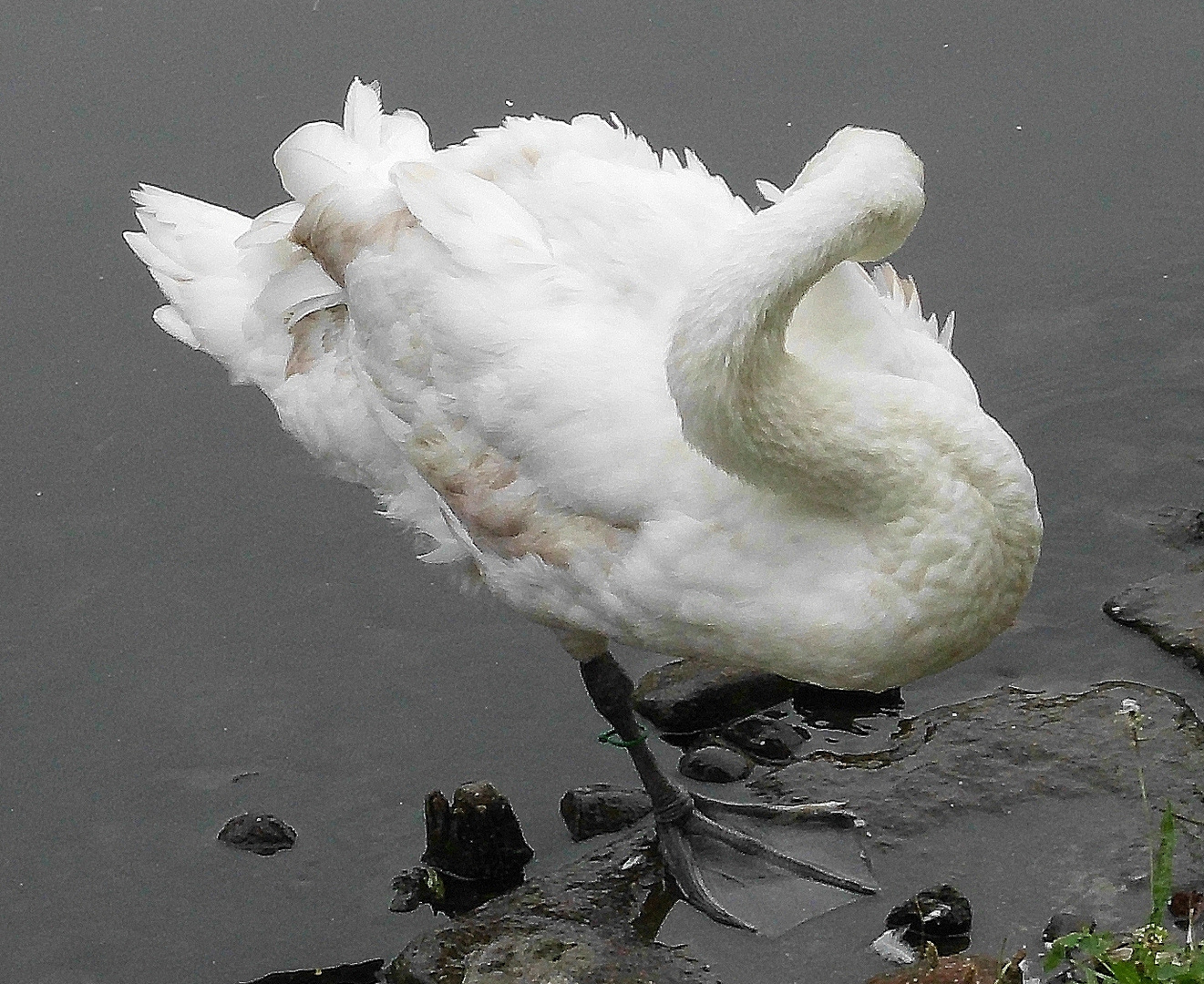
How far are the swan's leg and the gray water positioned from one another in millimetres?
151

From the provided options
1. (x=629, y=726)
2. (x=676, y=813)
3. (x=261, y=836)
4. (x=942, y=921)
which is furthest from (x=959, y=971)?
(x=261, y=836)

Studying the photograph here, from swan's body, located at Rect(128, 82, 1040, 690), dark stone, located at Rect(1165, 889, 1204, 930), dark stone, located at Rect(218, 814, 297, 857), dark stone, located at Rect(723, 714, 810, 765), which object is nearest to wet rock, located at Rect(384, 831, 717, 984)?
dark stone, located at Rect(723, 714, 810, 765)

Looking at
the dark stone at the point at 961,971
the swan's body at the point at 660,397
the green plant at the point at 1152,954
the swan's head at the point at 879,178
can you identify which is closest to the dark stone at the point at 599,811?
the swan's body at the point at 660,397

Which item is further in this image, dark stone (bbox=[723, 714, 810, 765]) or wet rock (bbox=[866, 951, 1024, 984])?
dark stone (bbox=[723, 714, 810, 765])

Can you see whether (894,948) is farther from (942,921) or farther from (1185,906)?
(1185,906)

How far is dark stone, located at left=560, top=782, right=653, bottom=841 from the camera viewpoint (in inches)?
205

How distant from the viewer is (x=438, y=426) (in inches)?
184

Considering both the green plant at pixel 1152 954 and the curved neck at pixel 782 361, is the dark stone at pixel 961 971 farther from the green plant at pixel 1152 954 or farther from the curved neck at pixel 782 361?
the curved neck at pixel 782 361

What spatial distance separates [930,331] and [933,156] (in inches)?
113

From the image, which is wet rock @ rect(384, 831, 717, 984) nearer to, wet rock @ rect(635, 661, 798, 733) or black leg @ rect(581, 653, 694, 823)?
black leg @ rect(581, 653, 694, 823)

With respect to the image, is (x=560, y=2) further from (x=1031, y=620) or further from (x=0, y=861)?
(x=0, y=861)

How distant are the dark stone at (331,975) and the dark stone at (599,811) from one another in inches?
27.2

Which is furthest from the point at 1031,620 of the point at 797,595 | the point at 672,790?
the point at 797,595

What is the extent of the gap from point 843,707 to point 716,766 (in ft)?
Result: 1.39
